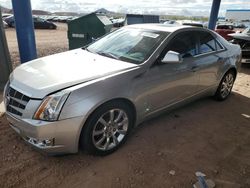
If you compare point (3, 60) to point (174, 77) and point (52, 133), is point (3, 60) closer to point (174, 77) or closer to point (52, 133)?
point (52, 133)

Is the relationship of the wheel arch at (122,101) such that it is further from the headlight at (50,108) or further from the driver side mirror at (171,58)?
the driver side mirror at (171,58)

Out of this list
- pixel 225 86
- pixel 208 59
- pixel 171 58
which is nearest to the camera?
pixel 171 58

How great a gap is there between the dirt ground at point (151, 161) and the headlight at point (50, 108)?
28.0 inches

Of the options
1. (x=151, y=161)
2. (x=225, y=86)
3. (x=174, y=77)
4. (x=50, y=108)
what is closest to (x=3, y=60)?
(x=50, y=108)

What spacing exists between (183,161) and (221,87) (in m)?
2.46

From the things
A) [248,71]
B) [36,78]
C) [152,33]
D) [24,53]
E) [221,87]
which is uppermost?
[152,33]

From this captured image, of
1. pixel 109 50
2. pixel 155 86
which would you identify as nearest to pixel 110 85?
pixel 155 86

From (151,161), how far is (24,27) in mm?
3777

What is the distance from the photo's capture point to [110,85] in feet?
9.20

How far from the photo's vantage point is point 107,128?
2.98m

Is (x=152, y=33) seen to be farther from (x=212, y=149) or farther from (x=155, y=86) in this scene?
(x=212, y=149)

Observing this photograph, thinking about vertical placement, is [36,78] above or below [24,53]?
above

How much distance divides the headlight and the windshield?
1.20m

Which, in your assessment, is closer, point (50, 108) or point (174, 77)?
point (50, 108)
